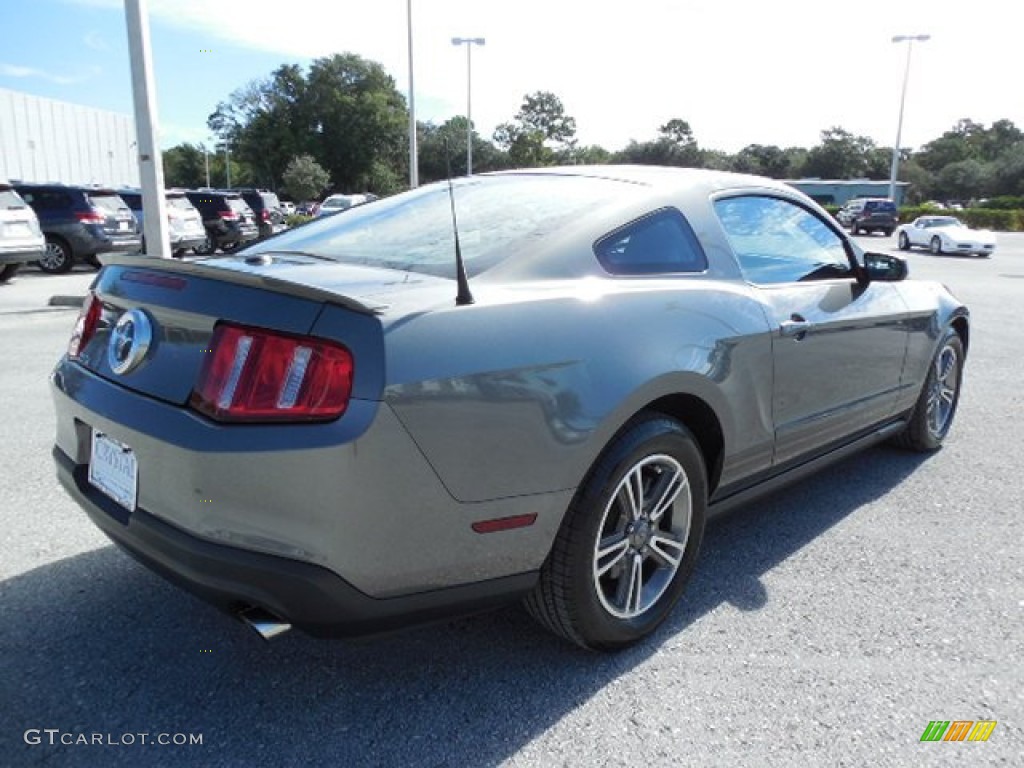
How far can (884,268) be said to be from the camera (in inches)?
148

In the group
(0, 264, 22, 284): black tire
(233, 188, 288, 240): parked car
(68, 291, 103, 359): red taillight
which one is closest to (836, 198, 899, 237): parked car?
(233, 188, 288, 240): parked car

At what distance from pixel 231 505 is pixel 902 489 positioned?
3.49 meters

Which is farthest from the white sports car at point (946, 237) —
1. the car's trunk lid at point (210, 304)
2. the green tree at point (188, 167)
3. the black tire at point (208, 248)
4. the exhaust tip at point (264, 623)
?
the green tree at point (188, 167)

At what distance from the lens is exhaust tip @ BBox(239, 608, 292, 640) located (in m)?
1.89

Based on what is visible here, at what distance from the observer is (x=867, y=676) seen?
7.95 ft

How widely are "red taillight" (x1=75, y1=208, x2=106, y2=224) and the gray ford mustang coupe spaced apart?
43.2ft

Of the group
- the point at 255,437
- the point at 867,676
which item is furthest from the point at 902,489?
the point at 255,437

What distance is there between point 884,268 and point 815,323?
2.95ft

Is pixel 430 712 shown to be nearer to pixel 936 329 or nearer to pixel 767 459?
pixel 767 459

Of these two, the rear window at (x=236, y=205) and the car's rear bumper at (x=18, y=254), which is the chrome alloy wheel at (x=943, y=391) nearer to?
the car's rear bumper at (x=18, y=254)

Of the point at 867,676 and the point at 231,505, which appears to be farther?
the point at 867,676

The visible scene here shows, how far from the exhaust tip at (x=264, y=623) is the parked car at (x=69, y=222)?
13849 mm

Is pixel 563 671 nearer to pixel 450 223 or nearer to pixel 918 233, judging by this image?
pixel 450 223

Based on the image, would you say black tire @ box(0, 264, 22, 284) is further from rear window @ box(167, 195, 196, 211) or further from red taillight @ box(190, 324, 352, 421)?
red taillight @ box(190, 324, 352, 421)
